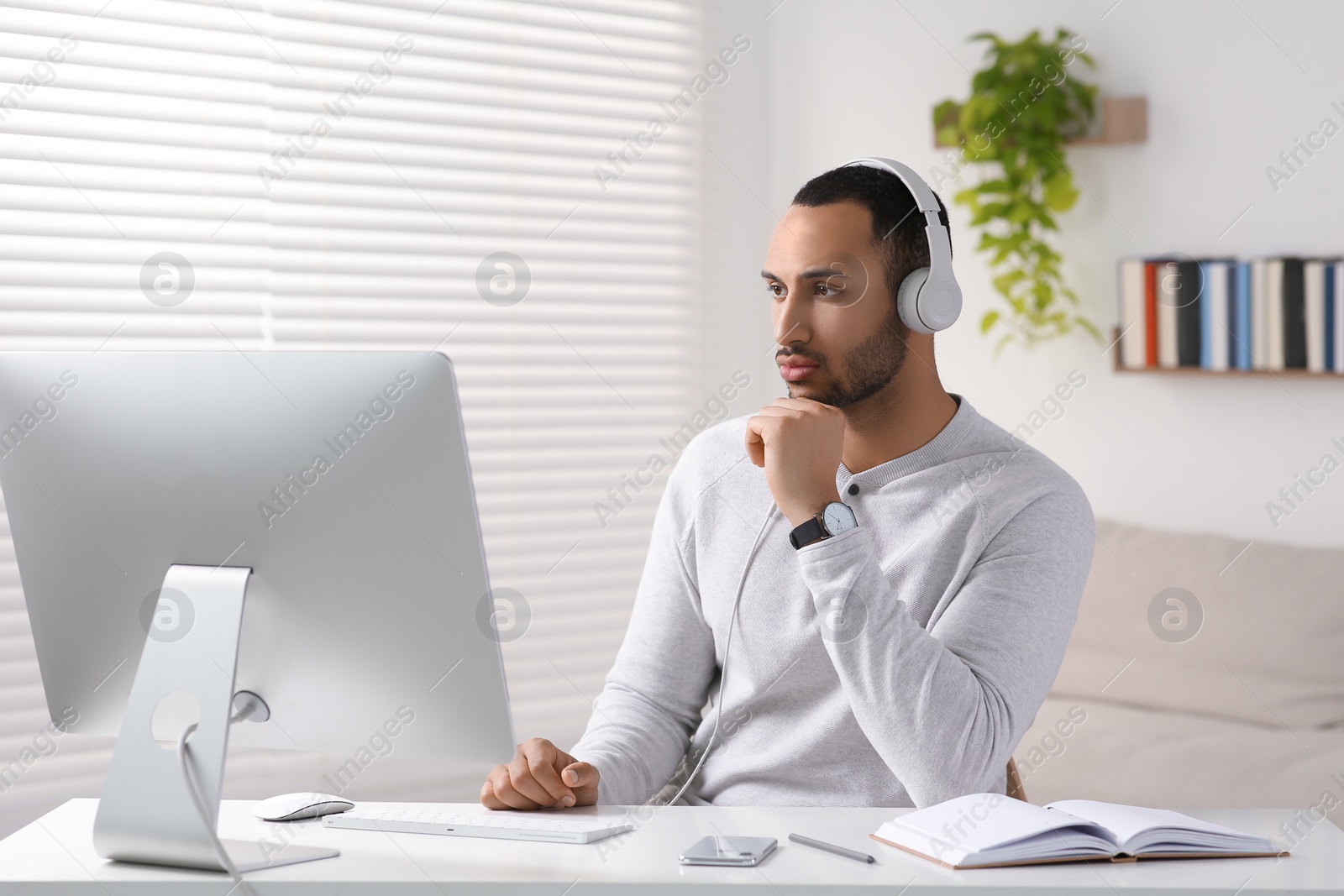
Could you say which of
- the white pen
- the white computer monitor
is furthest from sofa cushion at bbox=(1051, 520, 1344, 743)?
the white computer monitor

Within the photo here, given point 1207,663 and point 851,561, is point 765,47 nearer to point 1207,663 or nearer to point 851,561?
point 1207,663

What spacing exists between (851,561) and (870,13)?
235 centimetres

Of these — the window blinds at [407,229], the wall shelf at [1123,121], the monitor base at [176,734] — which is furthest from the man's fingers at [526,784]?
the wall shelf at [1123,121]

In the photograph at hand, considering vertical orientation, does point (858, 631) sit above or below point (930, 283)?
below

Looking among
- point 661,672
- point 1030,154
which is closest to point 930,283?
point 661,672

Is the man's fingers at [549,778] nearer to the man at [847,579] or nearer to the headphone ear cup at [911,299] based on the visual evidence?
the man at [847,579]

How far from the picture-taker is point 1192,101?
256 centimetres

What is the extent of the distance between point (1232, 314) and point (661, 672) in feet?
5.51

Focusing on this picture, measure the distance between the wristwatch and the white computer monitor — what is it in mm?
425

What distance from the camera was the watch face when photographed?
4.14 feet

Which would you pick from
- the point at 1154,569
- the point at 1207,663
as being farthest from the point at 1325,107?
the point at 1207,663

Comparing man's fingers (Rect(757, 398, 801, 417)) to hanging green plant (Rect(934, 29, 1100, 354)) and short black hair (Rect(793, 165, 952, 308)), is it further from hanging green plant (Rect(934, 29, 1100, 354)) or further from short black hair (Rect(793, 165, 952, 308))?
hanging green plant (Rect(934, 29, 1100, 354))

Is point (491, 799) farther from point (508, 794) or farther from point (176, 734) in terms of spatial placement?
point (176, 734)

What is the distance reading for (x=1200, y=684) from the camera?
2.28 metres
